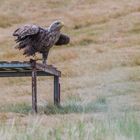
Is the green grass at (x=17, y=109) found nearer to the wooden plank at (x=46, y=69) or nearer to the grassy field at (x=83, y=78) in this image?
the grassy field at (x=83, y=78)

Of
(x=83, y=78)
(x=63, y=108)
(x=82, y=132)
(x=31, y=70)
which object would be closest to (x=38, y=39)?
(x=31, y=70)

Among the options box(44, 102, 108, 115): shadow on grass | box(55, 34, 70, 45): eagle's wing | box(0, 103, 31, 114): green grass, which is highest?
box(55, 34, 70, 45): eagle's wing

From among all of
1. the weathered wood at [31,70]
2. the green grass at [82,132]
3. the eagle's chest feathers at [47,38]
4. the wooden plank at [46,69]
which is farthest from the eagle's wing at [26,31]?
the green grass at [82,132]

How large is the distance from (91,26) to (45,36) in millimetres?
25926

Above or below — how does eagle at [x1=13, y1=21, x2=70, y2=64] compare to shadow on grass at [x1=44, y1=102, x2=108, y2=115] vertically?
above

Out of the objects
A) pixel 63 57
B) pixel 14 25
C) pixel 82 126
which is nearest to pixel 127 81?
pixel 63 57

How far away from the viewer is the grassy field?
319 inches

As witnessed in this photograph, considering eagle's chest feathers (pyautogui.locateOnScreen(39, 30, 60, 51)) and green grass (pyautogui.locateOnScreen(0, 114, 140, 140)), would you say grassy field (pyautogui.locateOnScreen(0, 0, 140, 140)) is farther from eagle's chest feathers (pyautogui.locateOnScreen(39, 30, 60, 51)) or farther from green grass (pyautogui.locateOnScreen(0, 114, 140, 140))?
eagle's chest feathers (pyautogui.locateOnScreen(39, 30, 60, 51))

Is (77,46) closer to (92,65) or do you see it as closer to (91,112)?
(92,65)

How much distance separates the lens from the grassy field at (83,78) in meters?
8.11

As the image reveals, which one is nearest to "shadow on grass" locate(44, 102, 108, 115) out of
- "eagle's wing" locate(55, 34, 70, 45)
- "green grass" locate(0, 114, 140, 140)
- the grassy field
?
the grassy field

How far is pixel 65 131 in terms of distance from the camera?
7949mm

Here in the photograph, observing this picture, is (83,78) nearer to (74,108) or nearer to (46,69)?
(46,69)

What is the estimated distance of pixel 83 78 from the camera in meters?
25.4
